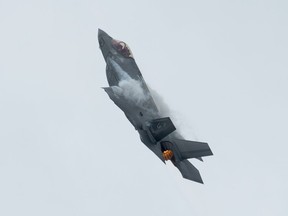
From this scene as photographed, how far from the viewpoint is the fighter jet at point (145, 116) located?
Answer: 276 feet

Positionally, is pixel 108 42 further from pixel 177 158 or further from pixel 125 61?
pixel 177 158

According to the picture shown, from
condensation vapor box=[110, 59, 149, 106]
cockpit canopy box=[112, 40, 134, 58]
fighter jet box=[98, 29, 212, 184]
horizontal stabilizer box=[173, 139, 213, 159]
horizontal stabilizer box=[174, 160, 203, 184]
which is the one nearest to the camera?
horizontal stabilizer box=[173, 139, 213, 159]

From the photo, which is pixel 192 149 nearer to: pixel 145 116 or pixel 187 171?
pixel 187 171

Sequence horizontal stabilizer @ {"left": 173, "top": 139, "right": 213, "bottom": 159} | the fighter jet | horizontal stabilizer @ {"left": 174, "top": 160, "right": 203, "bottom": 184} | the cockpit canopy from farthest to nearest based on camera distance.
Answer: the cockpit canopy
horizontal stabilizer @ {"left": 174, "top": 160, "right": 203, "bottom": 184}
the fighter jet
horizontal stabilizer @ {"left": 173, "top": 139, "right": 213, "bottom": 159}

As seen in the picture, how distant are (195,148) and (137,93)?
11441 millimetres

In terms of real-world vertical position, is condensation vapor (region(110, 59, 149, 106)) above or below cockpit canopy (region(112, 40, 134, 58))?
below

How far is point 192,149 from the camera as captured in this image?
83938mm

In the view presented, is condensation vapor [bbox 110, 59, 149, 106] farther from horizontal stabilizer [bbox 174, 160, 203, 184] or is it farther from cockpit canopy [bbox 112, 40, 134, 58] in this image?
horizontal stabilizer [bbox 174, 160, 203, 184]

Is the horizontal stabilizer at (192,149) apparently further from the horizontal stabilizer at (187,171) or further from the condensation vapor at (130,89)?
the condensation vapor at (130,89)

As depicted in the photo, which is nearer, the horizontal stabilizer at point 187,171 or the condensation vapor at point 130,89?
the horizontal stabilizer at point 187,171

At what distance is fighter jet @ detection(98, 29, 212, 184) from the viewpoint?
84250 millimetres

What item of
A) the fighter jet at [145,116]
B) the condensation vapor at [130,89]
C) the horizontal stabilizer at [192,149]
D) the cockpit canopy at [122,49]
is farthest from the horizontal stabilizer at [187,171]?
the cockpit canopy at [122,49]

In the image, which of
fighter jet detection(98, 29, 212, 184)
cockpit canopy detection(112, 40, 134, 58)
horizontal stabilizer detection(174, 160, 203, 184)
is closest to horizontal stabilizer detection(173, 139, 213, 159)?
fighter jet detection(98, 29, 212, 184)

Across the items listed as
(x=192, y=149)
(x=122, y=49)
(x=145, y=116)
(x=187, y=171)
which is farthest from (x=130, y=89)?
(x=187, y=171)
